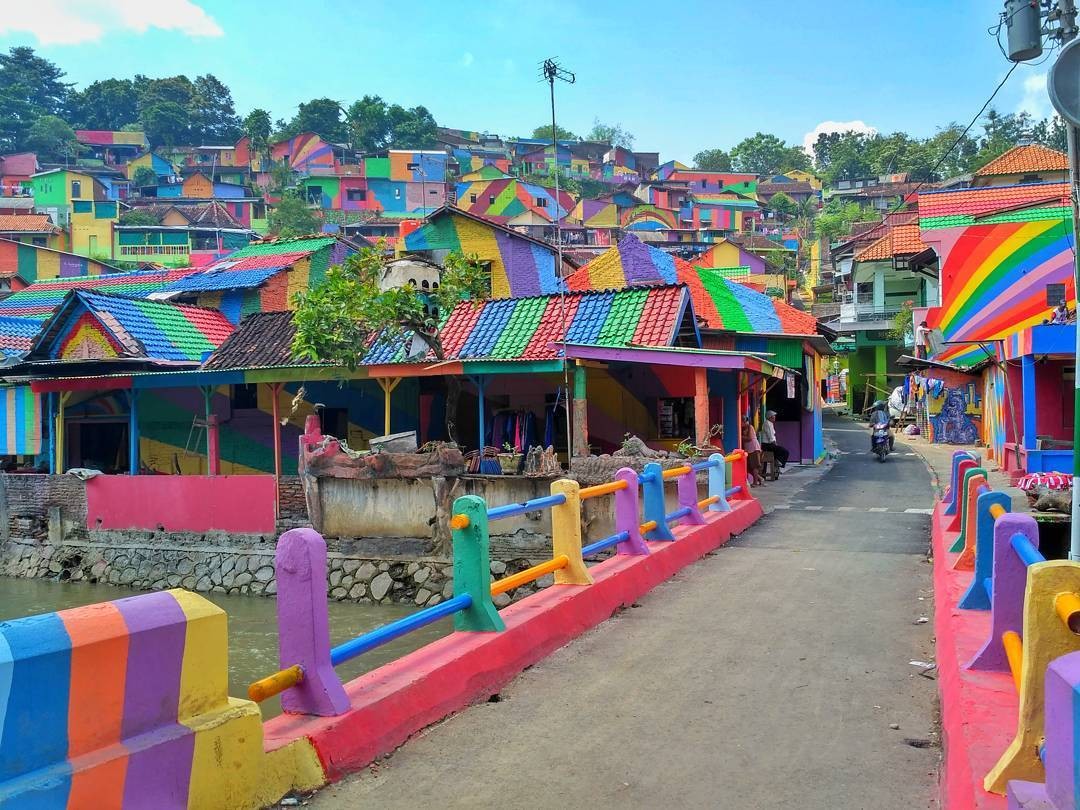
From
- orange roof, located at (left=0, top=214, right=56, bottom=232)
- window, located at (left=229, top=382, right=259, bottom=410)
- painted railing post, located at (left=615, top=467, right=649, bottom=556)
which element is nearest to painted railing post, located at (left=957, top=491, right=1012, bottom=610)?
painted railing post, located at (left=615, top=467, right=649, bottom=556)

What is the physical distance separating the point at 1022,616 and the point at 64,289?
35775 millimetres

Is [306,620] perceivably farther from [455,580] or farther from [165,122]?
[165,122]

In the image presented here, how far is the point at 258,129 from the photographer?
80.4 metres

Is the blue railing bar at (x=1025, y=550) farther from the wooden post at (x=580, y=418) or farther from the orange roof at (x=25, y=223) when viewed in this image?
the orange roof at (x=25, y=223)

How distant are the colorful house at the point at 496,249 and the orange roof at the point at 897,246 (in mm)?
19884

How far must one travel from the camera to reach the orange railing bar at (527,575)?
6469 millimetres

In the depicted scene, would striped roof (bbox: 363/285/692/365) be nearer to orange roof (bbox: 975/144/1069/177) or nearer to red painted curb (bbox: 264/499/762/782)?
red painted curb (bbox: 264/499/762/782)

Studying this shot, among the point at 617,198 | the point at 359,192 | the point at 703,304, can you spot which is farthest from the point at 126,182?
the point at 703,304

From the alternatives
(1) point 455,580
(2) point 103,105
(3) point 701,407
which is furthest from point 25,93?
(1) point 455,580

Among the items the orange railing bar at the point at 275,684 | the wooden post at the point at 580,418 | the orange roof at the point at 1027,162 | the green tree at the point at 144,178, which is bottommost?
the orange railing bar at the point at 275,684

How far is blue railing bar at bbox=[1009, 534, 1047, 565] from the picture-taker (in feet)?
13.4

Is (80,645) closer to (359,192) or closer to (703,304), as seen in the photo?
(703,304)

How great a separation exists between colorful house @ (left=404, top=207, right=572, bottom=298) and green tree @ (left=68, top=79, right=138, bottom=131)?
7976 cm

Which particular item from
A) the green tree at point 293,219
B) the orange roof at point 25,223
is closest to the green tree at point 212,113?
the green tree at point 293,219
